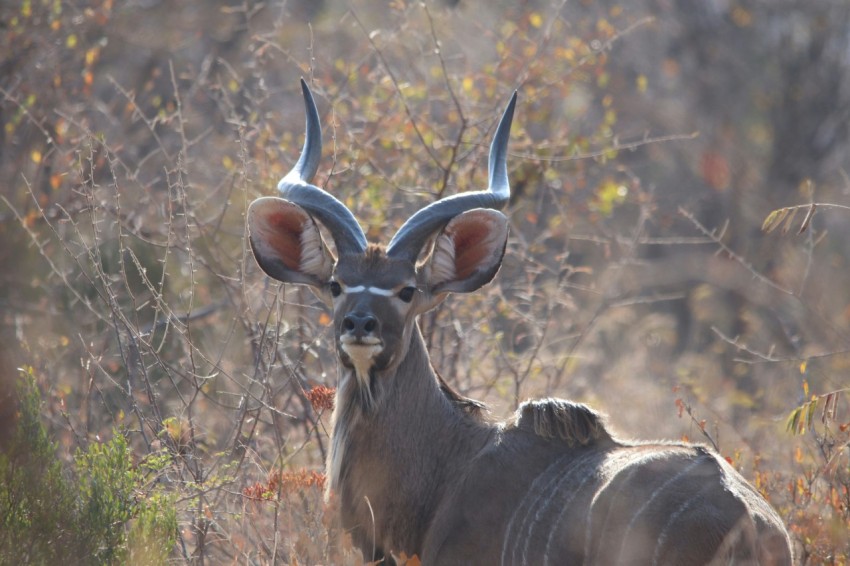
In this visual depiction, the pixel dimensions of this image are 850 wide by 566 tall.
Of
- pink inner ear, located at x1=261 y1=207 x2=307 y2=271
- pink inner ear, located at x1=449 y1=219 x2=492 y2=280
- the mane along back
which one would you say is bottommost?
the mane along back

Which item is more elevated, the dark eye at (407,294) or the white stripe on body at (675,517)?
the dark eye at (407,294)

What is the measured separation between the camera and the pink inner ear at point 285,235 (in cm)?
457

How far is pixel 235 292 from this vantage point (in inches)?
247

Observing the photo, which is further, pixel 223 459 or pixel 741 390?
pixel 741 390

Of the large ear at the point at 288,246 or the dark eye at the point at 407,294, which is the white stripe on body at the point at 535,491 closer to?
the dark eye at the point at 407,294

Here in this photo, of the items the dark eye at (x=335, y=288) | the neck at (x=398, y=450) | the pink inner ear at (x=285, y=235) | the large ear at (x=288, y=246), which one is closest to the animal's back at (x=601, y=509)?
the neck at (x=398, y=450)

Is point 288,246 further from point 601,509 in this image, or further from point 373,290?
point 601,509

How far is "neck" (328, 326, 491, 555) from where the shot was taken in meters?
4.28

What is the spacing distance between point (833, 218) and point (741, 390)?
20.5 feet

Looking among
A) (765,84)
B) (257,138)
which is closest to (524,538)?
(257,138)

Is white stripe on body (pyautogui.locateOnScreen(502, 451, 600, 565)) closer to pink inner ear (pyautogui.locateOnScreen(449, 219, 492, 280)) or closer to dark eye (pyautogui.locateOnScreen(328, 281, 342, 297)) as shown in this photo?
pink inner ear (pyautogui.locateOnScreen(449, 219, 492, 280))

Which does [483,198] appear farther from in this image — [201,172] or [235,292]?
[201,172]

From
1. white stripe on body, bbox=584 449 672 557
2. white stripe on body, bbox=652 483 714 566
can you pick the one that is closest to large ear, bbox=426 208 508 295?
white stripe on body, bbox=584 449 672 557

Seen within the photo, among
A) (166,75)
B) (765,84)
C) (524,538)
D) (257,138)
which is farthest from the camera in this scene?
(765,84)
